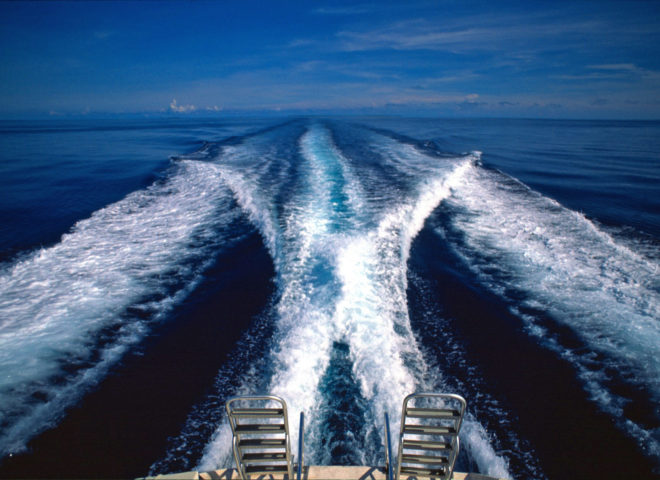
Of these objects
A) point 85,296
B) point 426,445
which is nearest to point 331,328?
point 426,445

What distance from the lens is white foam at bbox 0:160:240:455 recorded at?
14.3 ft

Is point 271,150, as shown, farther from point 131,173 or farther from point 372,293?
point 372,293

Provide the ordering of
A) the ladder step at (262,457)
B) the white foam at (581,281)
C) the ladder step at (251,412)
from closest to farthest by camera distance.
Answer: 1. the ladder step at (251,412)
2. the ladder step at (262,457)
3. the white foam at (581,281)

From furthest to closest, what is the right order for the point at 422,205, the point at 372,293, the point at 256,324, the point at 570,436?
the point at 422,205, the point at 372,293, the point at 256,324, the point at 570,436

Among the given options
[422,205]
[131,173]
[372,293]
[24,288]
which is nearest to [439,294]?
[372,293]

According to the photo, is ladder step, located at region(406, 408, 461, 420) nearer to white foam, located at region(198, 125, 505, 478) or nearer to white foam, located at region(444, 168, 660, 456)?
white foam, located at region(198, 125, 505, 478)

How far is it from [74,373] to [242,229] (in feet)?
18.6

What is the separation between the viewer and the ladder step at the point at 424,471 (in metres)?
2.83

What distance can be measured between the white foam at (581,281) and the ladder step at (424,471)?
2.97 m

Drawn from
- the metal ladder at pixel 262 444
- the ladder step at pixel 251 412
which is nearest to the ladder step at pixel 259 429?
the metal ladder at pixel 262 444

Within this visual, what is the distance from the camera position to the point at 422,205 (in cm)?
1119

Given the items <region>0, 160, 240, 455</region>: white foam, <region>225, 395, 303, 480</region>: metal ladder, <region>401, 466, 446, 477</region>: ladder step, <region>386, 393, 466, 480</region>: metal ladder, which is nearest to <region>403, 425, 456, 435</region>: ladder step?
<region>386, 393, 466, 480</region>: metal ladder

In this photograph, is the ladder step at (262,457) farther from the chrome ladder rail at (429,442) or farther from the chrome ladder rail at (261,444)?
the chrome ladder rail at (429,442)

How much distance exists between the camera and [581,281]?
656cm
